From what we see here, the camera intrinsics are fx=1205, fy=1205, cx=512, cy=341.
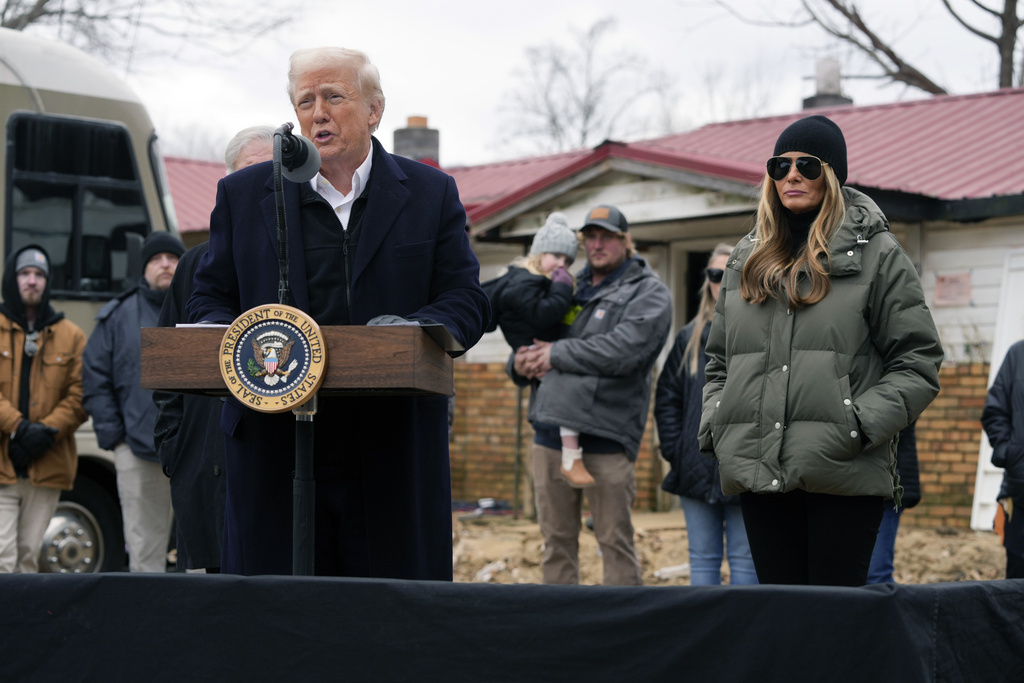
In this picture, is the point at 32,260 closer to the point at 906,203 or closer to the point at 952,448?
the point at 906,203

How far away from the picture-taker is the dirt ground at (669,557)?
821 centimetres

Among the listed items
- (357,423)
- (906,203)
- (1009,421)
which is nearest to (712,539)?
(1009,421)

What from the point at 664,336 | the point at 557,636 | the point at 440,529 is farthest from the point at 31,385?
the point at 557,636

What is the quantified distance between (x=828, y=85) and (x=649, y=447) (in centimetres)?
706

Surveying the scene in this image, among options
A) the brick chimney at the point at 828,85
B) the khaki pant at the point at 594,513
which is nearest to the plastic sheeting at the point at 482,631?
the khaki pant at the point at 594,513

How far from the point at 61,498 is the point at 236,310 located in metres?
4.69

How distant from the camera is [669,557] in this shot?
866 centimetres

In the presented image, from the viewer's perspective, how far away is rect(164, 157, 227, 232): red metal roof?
16094 mm

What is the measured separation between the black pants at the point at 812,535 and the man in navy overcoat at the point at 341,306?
103 centimetres

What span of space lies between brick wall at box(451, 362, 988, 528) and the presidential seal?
24.5 ft

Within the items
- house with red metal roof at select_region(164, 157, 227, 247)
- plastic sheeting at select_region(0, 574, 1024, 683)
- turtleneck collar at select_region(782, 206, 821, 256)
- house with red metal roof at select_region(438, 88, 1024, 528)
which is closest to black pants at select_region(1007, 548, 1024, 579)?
turtleneck collar at select_region(782, 206, 821, 256)

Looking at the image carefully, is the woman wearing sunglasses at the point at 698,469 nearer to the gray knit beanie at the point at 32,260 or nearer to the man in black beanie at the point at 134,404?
the man in black beanie at the point at 134,404

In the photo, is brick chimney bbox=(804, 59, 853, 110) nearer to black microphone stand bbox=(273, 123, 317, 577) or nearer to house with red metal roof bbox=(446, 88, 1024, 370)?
house with red metal roof bbox=(446, 88, 1024, 370)

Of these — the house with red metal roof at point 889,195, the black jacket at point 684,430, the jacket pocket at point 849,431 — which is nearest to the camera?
the jacket pocket at point 849,431
